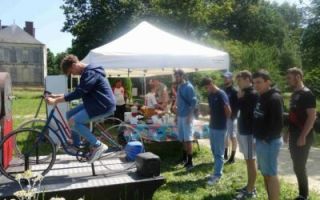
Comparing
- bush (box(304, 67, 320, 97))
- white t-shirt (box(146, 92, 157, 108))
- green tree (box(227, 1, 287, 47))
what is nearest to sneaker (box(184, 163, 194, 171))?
white t-shirt (box(146, 92, 157, 108))

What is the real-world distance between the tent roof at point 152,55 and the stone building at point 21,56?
238 feet

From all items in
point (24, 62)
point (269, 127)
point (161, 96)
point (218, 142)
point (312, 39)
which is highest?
point (312, 39)

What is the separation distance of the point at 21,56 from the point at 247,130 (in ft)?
262

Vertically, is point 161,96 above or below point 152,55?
below

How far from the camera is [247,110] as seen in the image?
581cm

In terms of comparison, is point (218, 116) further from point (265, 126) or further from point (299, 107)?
point (265, 126)

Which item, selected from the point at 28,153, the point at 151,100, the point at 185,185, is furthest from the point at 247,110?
the point at 151,100

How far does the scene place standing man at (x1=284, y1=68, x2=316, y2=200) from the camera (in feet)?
17.0

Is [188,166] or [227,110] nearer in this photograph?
[227,110]

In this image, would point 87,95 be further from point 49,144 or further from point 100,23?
point 100,23

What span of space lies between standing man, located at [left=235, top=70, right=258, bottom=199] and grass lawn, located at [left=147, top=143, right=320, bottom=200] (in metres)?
0.22

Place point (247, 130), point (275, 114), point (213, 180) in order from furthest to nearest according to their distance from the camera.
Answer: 1. point (213, 180)
2. point (247, 130)
3. point (275, 114)

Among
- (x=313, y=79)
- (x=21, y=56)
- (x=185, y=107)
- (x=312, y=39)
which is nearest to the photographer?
(x=185, y=107)

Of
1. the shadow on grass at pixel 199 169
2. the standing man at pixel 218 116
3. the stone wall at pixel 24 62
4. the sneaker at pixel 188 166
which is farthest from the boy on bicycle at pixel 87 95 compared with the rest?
the stone wall at pixel 24 62
